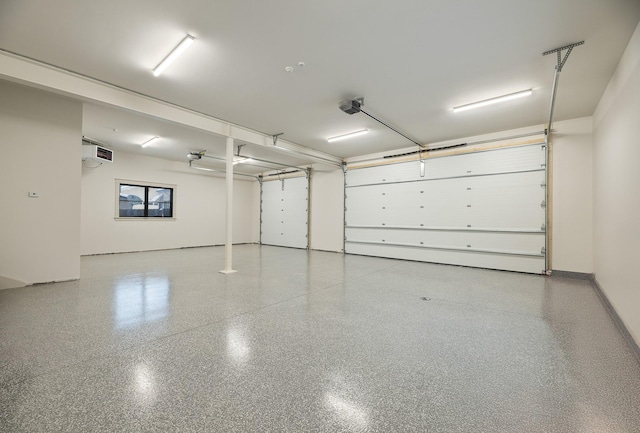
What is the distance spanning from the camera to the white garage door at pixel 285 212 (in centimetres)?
994

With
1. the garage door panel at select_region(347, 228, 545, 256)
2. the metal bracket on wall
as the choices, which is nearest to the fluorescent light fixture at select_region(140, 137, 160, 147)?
the metal bracket on wall

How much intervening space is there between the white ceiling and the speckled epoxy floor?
3.07 m

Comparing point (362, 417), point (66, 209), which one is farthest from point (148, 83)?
point (362, 417)

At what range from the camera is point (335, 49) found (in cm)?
316

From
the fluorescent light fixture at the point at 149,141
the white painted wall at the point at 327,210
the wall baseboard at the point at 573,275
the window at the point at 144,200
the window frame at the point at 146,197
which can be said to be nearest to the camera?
the wall baseboard at the point at 573,275

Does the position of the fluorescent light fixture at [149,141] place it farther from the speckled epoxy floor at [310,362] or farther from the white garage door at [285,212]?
the white garage door at [285,212]

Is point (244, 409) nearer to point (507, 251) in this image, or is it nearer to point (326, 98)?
point (326, 98)

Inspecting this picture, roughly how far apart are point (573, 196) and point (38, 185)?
9360 millimetres

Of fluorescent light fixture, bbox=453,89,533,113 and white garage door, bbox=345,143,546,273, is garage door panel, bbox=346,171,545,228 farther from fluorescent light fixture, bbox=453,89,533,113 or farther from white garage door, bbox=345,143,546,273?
fluorescent light fixture, bbox=453,89,533,113

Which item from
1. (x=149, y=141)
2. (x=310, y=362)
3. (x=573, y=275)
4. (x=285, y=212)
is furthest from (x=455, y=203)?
(x=149, y=141)

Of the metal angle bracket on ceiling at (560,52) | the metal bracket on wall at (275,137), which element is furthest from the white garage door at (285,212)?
the metal angle bracket on ceiling at (560,52)

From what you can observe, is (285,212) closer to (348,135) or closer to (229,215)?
(348,135)

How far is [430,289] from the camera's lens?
429 centimetres

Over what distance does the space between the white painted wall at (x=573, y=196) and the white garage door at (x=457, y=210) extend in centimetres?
23
